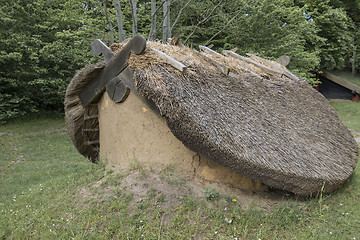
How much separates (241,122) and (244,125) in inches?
2.2

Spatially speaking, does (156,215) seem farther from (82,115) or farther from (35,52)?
(35,52)

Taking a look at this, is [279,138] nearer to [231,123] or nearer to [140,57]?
[231,123]

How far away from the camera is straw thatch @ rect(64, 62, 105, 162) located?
4.45 m

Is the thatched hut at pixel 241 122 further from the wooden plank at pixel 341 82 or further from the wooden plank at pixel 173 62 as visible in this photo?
the wooden plank at pixel 341 82

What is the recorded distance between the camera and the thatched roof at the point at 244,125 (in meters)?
3.31

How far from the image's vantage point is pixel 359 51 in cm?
2002

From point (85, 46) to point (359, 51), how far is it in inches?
730

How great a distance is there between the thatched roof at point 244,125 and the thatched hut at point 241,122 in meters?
0.01

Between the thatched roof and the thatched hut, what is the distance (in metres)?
0.01

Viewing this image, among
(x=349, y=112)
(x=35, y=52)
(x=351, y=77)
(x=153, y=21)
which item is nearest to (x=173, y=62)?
(x=153, y=21)

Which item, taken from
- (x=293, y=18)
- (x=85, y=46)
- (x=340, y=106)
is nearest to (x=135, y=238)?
(x=85, y=46)

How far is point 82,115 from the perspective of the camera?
16.0 ft

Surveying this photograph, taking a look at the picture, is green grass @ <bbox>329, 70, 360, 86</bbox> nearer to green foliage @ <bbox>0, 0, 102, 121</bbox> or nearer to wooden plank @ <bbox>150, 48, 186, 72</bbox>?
green foliage @ <bbox>0, 0, 102, 121</bbox>

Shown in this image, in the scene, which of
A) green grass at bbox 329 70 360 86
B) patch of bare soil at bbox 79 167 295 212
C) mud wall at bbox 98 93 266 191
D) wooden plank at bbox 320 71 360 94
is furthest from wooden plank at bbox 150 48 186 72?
green grass at bbox 329 70 360 86
